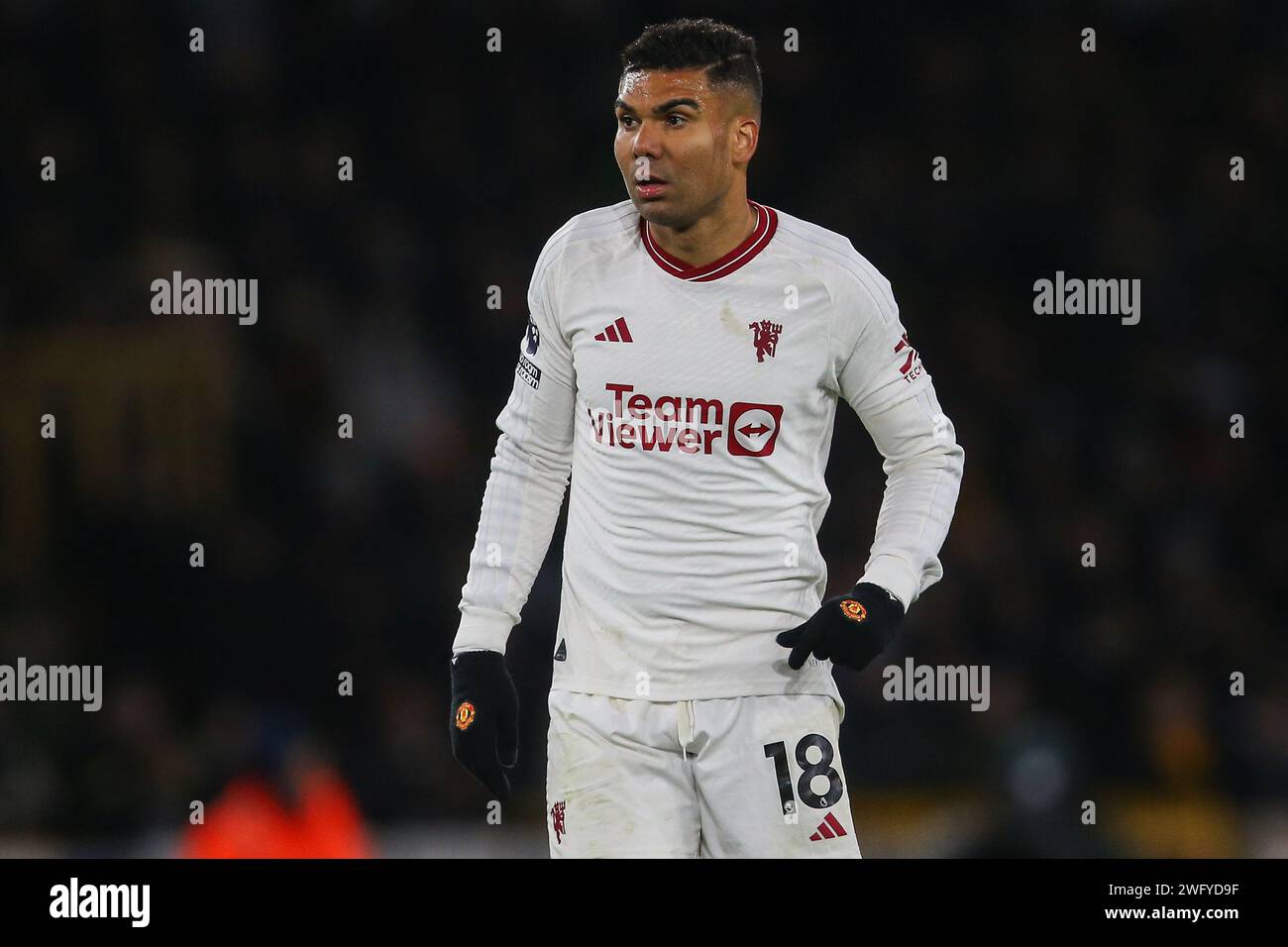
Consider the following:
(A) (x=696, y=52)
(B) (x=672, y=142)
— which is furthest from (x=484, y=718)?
(A) (x=696, y=52)

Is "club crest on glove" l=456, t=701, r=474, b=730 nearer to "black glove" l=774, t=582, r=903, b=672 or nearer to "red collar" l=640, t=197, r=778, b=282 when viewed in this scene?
"black glove" l=774, t=582, r=903, b=672

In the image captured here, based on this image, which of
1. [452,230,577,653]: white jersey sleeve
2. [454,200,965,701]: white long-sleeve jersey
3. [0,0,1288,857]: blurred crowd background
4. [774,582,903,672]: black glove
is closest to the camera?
[774,582,903,672]: black glove

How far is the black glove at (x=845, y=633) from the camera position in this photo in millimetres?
3512

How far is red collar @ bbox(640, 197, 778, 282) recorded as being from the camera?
3.72 metres

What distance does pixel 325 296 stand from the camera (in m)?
7.33

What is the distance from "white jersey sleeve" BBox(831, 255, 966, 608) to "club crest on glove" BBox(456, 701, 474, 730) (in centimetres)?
88

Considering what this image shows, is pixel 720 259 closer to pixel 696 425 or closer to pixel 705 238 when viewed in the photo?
pixel 705 238

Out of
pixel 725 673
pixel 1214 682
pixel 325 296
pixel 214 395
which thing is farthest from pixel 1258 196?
pixel 725 673

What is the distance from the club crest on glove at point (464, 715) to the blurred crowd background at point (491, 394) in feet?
8.48

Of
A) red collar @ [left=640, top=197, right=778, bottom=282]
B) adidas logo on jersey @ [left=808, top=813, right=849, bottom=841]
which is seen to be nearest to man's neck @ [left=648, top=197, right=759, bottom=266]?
red collar @ [left=640, top=197, right=778, bottom=282]

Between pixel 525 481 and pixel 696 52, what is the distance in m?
0.98

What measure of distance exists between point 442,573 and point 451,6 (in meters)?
2.65

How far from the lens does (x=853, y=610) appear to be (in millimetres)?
3551

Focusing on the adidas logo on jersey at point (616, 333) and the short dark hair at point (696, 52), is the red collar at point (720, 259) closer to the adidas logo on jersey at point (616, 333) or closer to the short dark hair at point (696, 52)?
the adidas logo on jersey at point (616, 333)
